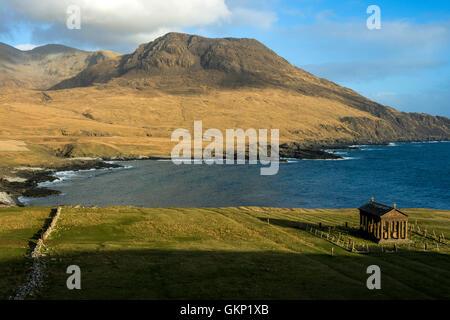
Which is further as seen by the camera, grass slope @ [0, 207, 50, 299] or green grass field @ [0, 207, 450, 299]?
green grass field @ [0, 207, 450, 299]

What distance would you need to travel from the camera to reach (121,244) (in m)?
38.1

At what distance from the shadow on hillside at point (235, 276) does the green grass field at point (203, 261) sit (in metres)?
0.08

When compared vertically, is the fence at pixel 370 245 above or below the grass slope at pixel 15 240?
below

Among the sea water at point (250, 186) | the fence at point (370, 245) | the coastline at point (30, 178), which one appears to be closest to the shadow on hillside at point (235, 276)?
the fence at point (370, 245)

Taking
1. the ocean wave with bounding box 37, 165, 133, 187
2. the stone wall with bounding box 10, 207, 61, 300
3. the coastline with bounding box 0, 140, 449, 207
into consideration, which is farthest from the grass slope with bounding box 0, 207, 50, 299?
the ocean wave with bounding box 37, 165, 133, 187

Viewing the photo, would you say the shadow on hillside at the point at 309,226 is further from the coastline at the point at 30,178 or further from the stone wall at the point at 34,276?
the coastline at the point at 30,178

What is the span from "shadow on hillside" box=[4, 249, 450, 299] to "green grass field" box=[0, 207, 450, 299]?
0.26ft

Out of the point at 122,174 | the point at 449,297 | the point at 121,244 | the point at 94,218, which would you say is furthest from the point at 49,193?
the point at 449,297

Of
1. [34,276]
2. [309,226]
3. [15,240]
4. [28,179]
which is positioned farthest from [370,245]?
[28,179]

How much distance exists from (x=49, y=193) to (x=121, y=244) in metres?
73.3

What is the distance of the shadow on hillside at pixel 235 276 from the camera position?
25.6 meters

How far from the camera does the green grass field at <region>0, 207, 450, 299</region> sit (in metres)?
26.3

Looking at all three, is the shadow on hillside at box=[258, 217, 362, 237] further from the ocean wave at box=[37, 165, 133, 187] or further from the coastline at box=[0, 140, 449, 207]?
the ocean wave at box=[37, 165, 133, 187]

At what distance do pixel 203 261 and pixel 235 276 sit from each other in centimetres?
465
